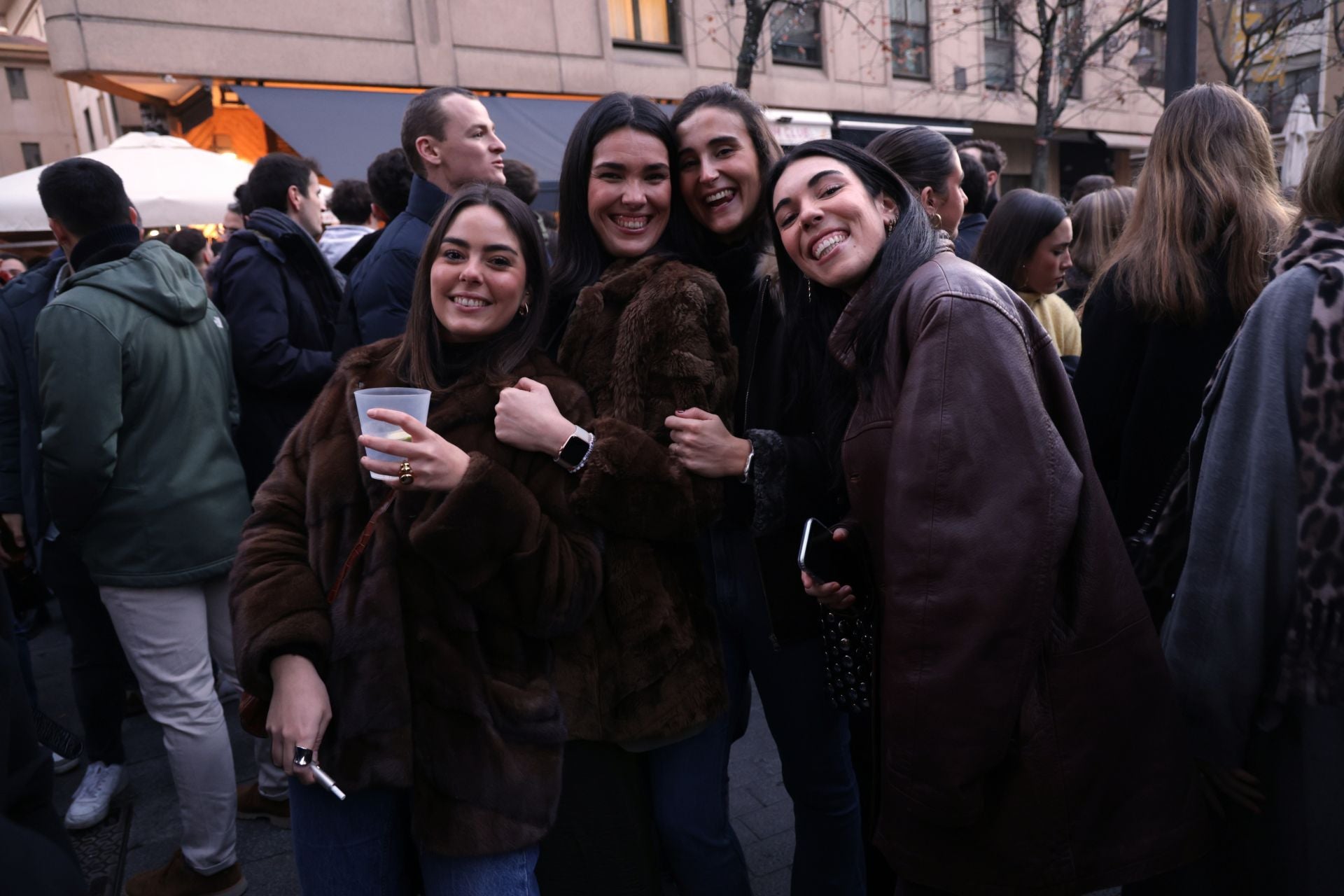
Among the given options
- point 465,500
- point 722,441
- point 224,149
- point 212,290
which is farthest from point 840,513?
point 224,149

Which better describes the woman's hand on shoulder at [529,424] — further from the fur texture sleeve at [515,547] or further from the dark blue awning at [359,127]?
the dark blue awning at [359,127]

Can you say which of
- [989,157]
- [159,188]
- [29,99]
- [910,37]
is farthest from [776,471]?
[29,99]

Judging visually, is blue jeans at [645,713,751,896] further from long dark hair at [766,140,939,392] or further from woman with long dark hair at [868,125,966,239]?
woman with long dark hair at [868,125,966,239]

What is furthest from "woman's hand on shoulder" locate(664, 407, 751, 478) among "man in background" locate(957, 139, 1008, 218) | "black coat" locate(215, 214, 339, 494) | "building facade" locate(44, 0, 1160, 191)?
"building facade" locate(44, 0, 1160, 191)

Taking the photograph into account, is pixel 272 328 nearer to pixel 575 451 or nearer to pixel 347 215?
pixel 575 451

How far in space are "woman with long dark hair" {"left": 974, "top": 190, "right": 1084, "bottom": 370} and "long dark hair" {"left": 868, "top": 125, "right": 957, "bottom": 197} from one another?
2.27 ft

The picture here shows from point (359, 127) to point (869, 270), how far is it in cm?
1076

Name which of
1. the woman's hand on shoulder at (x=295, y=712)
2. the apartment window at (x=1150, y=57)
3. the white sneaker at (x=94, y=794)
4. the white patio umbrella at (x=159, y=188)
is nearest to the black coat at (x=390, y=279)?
the woman's hand on shoulder at (x=295, y=712)

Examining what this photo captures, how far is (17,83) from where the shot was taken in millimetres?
32156

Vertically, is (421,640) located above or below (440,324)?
below

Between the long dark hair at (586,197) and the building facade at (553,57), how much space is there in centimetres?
917

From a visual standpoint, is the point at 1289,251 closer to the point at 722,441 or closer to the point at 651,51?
the point at 722,441

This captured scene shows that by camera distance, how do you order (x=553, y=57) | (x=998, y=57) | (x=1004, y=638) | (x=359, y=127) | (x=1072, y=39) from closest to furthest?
(x=1004, y=638)
(x=359, y=127)
(x=553, y=57)
(x=1072, y=39)
(x=998, y=57)

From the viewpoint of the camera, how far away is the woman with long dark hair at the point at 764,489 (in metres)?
2.15
